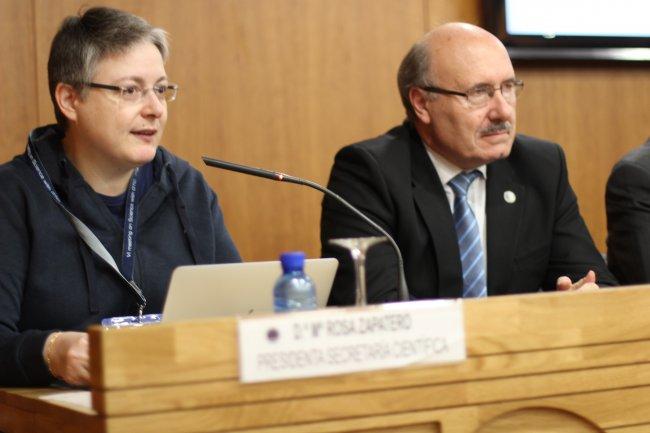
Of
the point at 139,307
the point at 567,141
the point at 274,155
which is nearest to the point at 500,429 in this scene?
the point at 139,307

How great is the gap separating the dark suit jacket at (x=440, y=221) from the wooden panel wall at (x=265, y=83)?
0.75m

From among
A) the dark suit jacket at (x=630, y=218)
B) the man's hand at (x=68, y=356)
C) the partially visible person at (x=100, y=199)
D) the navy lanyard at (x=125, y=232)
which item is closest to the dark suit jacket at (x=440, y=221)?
the dark suit jacket at (x=630, y=218)

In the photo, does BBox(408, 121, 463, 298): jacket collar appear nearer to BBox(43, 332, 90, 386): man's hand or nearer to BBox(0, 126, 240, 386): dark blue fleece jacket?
BBox(0, 126, 240, 386): dark blue fleece jacket

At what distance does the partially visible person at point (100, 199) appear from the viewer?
247cm

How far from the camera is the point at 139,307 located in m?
2.52

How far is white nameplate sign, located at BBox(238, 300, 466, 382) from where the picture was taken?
4.80 feet

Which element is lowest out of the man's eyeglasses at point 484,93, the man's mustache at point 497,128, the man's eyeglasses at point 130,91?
the man's mustache at point 497,128

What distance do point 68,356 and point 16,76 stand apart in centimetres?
159

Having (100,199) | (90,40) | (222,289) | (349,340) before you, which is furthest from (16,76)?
(349,340)

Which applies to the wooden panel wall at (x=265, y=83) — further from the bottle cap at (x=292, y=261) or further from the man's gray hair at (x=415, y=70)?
the bottle cap at (x=292, y=261)

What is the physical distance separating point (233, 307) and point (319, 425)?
1.55 ft

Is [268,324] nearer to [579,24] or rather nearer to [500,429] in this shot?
[500,429]

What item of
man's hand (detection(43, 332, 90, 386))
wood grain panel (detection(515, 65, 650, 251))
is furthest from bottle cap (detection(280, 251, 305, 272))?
wood grain panel (detection(515, 65, 650, 251))

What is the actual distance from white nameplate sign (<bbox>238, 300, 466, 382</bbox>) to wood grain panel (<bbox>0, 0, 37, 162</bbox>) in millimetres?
2179
